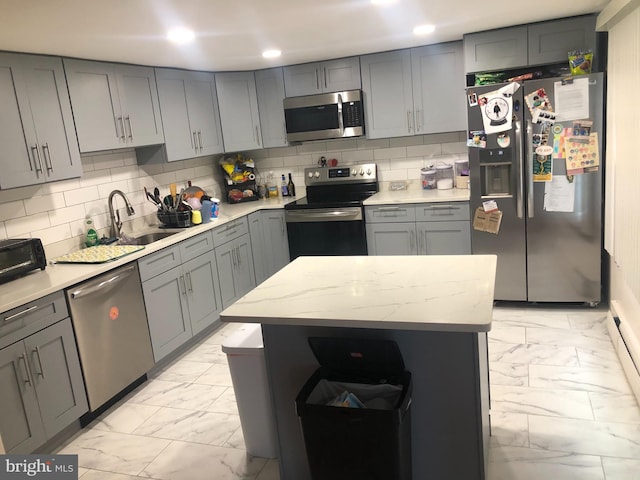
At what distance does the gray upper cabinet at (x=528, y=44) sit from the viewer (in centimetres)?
367

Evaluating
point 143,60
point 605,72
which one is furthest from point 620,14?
point 143,60

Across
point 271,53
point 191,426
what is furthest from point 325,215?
point 191,426

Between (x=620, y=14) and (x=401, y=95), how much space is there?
1871mm

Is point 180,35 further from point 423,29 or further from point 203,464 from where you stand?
point 203,464

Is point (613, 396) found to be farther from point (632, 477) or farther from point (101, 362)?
point (101, 362)

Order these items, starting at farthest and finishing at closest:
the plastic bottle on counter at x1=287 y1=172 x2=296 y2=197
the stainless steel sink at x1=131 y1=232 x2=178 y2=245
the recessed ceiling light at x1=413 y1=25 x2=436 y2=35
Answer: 1. the plastic bottle on counter at x1=287 y1=172 x2=296 y2=197
2. the stainless steel sink at x1=131 y1=232 x2=178 y2=245
3. the recessed ceiling light at x1=413 y1=25 x2=436 y2=35

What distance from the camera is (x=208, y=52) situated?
3.73m

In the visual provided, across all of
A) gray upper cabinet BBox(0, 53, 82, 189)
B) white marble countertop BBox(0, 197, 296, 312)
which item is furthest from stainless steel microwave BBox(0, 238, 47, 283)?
gray upper cabinet BBox(0, 53, 82, 189)

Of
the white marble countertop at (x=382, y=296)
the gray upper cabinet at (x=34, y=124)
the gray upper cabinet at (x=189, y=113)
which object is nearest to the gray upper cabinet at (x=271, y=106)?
the gray upper cabinet at (x=189, y=113)

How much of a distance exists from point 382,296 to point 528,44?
2.75 meters

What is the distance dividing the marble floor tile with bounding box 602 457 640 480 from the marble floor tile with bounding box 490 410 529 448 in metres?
0.34

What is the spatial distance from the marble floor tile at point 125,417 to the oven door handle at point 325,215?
6.91ft

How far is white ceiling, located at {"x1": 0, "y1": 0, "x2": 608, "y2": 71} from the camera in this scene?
2389 millimetres

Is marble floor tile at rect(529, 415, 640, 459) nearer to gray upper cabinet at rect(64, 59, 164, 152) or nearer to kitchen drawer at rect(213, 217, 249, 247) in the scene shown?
kitchen drawer at rect(213, 217, 249, 247)
